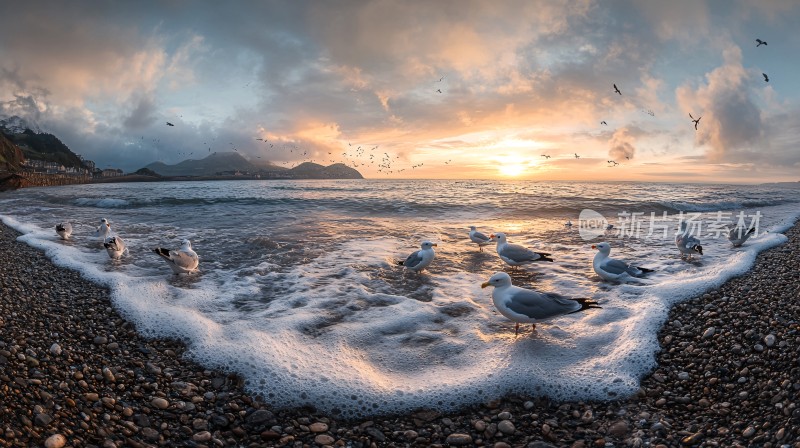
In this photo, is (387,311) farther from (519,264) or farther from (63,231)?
(63,231)

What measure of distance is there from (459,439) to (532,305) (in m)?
2.55

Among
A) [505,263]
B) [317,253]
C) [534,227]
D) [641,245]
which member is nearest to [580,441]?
[505,263]

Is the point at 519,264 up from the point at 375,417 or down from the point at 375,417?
up

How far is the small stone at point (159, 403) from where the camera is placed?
389 centimetres

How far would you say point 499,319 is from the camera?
6414mm

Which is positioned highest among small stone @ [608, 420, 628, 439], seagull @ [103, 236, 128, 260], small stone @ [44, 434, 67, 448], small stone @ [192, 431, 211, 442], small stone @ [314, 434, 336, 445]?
seagull @ [103, 236, 128, 260]

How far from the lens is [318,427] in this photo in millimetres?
3805

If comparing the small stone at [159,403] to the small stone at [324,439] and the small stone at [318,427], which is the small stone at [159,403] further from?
the small stone at [324,439]

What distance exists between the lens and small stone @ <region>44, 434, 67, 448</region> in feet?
10.2

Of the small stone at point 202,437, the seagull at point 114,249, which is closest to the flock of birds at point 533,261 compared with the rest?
the small stone at point 202,437

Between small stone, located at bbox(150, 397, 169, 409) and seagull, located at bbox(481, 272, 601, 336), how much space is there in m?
4.11

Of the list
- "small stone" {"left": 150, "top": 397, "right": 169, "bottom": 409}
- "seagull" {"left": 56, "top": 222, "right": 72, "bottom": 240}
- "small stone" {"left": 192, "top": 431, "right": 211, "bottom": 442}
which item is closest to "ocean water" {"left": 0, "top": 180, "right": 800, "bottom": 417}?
"seagull" {"left": 56, "top": 222, "right": 72, "bottom": 240}

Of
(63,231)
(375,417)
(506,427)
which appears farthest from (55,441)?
(63,231)

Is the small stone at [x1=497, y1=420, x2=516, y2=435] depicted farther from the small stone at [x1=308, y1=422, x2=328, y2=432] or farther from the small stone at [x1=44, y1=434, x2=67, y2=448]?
the small stone at [x1=44, y1=434, x2=67, y2=448]
